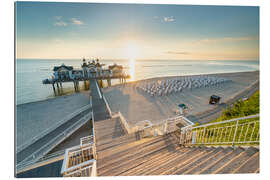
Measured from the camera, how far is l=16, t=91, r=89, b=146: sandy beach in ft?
18.2

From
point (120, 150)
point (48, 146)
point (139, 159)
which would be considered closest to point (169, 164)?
point (139, 159)

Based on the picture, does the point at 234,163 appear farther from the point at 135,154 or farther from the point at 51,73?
the point at 51,73

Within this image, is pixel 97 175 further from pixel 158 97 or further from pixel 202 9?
pixel 158 97

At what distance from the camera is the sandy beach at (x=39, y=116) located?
18.2ft

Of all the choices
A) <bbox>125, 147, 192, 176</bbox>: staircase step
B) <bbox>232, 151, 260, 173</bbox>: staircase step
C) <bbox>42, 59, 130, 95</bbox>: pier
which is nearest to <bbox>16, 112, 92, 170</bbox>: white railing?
<bbox>125, 147, 192, 176</bbox>: staircase step

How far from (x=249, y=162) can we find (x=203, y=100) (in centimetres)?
764

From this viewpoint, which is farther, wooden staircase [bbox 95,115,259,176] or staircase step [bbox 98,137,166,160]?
staircase step [bbox 98,137,166,160]

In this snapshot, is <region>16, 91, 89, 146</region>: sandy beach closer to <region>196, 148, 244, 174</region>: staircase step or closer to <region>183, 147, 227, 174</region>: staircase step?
<region>183, 147, 227, 174</region>: staircase step

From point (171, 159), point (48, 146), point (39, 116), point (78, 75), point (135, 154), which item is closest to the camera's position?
point (171, 159)

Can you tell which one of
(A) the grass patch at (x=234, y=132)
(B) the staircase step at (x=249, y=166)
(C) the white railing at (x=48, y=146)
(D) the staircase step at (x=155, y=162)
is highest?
(A) the grass patch at (x=234, y=132)

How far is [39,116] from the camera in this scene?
293 inches

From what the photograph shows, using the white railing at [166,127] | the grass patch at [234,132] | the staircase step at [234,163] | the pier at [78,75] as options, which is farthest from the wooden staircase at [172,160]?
the pier at [78,75]

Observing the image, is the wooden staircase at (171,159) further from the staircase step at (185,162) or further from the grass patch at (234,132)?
the grass patch at (234,132)
